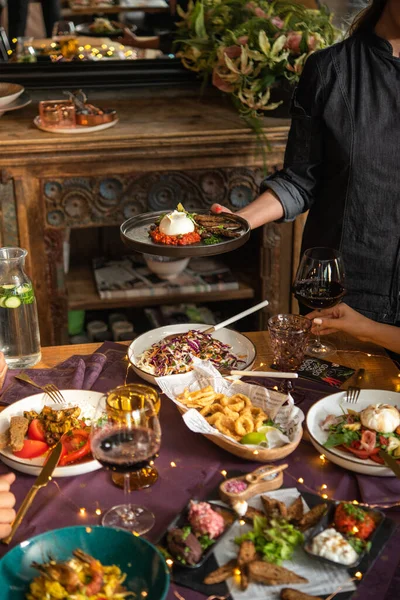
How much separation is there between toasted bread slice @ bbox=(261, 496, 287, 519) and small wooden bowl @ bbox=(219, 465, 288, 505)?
0.03 m

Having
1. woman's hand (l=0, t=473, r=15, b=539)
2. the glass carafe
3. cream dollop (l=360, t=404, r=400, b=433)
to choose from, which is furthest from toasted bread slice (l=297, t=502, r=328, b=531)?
the glass carafe

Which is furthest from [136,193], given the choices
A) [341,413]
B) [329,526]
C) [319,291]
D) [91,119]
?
[329,526]

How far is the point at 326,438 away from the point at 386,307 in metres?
0.83

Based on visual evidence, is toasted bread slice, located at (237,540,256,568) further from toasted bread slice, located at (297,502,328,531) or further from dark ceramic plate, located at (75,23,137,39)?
dark ceramic plate, located at (75,23,137,39)

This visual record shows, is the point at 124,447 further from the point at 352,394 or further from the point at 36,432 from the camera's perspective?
the point at 352,394

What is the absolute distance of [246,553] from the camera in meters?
1.14

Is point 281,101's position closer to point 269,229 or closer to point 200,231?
point 269,229

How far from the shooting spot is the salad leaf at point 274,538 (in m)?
1.15

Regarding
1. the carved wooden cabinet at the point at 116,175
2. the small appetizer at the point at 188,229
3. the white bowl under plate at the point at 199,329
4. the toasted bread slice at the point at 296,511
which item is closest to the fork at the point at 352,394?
the white bowl under plate at the point at 199,329

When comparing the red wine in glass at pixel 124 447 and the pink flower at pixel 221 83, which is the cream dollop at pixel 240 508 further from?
the pink flower at pixel 221 83

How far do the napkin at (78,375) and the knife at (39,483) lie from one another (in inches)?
11.4

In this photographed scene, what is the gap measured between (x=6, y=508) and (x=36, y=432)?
22cm

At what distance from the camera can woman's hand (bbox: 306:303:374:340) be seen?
5.87ft

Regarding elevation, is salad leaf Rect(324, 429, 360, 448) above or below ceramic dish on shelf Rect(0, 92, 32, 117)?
below
